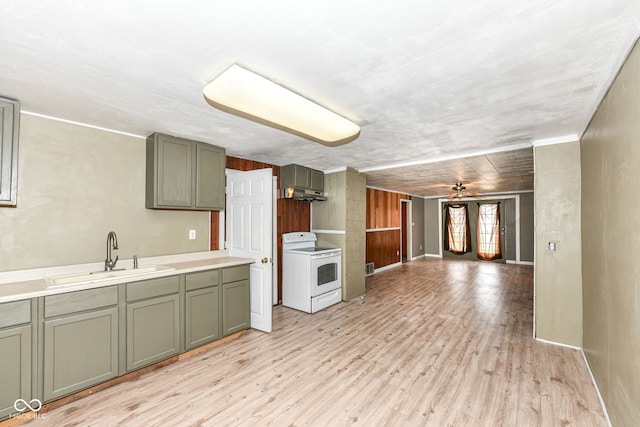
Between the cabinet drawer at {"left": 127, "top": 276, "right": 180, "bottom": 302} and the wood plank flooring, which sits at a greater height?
the cabinet drawer at {"left": 127, "top": 276, "right": 180, "bottom": 302}

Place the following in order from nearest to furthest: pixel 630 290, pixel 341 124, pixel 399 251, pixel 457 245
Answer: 1. pixel 630 290
2. pixel 341 124
3. pixel 399 251
4. pixel 457 245

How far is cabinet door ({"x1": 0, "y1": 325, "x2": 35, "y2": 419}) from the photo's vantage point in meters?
1.86

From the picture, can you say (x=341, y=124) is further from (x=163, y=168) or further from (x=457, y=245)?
(x=457, y=245)

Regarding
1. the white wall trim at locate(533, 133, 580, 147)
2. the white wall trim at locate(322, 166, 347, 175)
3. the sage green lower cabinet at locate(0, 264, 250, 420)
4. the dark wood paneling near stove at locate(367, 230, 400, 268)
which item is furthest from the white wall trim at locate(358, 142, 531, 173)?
the sage green lower cabinet at locate(0, 264, 250, 420)

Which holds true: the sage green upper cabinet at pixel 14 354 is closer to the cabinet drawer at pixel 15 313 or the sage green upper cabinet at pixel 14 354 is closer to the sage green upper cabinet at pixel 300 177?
the cabinet drawer at pixel 15 313

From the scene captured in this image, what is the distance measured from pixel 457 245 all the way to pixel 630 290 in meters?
8.43

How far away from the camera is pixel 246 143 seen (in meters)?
3.28

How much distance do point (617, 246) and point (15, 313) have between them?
3.93 metres

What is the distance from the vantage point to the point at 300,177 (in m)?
4.51

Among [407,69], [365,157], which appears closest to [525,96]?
[407,69]

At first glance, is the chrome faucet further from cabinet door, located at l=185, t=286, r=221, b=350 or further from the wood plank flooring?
the wood plank flooring

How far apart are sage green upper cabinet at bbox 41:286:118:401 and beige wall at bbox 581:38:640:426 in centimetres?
343

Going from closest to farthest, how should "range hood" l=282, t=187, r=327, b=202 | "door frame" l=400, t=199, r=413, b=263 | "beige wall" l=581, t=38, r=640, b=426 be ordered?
"beige wall" l=581, t=38, r=640, b=426, "range hood" l=282, t=187, r=327, b=202, "door frame" l=400, t=199, r=413, b=263

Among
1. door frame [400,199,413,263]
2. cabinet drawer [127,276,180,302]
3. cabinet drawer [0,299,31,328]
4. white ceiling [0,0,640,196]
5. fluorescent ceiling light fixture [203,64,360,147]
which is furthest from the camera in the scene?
door frame [400,199,413,263]
